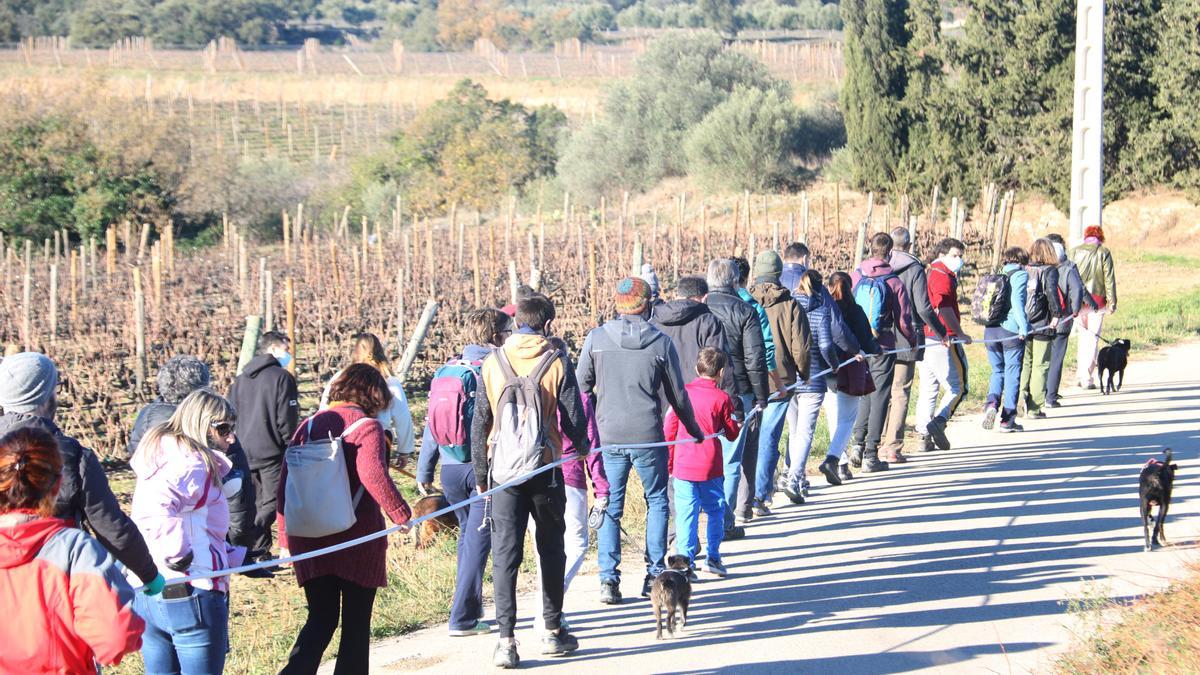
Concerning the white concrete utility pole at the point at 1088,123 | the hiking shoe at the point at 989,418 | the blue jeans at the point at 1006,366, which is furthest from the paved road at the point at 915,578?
the white concrete utility pole at the point at 1088,123

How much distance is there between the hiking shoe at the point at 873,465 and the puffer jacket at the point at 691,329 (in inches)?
133

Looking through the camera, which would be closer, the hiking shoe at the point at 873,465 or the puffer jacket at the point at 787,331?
the puffer jacket at the point at 787,331

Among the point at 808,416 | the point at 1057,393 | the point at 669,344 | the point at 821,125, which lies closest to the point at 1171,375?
the point at 1057,393

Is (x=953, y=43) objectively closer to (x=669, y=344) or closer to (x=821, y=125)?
(x=821, y=125)

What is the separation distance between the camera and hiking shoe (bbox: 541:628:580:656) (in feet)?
22.6

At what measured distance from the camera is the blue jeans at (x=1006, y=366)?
13.0 metres

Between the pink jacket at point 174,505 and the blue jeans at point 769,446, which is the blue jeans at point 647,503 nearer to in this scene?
the blue jeans at point 769,446

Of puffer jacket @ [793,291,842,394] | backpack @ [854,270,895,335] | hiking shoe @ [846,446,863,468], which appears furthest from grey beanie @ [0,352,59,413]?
hiking shoe @ [846,446,863,468]

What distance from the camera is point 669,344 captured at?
7.63 m

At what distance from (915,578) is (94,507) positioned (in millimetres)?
5135

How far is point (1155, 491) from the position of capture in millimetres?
8523

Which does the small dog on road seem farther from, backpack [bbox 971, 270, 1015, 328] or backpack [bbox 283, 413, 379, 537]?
backpack [bbox 971, 270, 1015, 328]

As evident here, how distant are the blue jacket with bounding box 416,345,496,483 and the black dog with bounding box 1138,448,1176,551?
13.4 feet

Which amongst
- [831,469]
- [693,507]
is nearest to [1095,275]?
[831,469]
